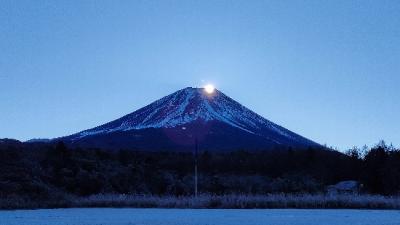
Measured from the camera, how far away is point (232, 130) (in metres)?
91.1

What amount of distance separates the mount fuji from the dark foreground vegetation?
801 inches

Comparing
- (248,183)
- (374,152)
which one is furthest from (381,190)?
(248,183)

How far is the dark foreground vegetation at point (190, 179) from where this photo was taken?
25.6 metres

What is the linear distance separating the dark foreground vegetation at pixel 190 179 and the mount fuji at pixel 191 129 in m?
20.4

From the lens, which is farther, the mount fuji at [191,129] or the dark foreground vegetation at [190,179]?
the mount fuji at [191,129]

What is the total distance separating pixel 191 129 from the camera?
9269 cm

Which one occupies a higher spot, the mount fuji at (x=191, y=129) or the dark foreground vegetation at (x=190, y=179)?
the mount fuji at (x=191, y=129)

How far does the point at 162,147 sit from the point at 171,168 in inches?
1011

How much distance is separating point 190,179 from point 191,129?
150 ft

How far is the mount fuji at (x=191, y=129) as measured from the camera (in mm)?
83250

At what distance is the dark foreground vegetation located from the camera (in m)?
25.6

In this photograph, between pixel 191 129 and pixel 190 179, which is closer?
pixel 190 179
